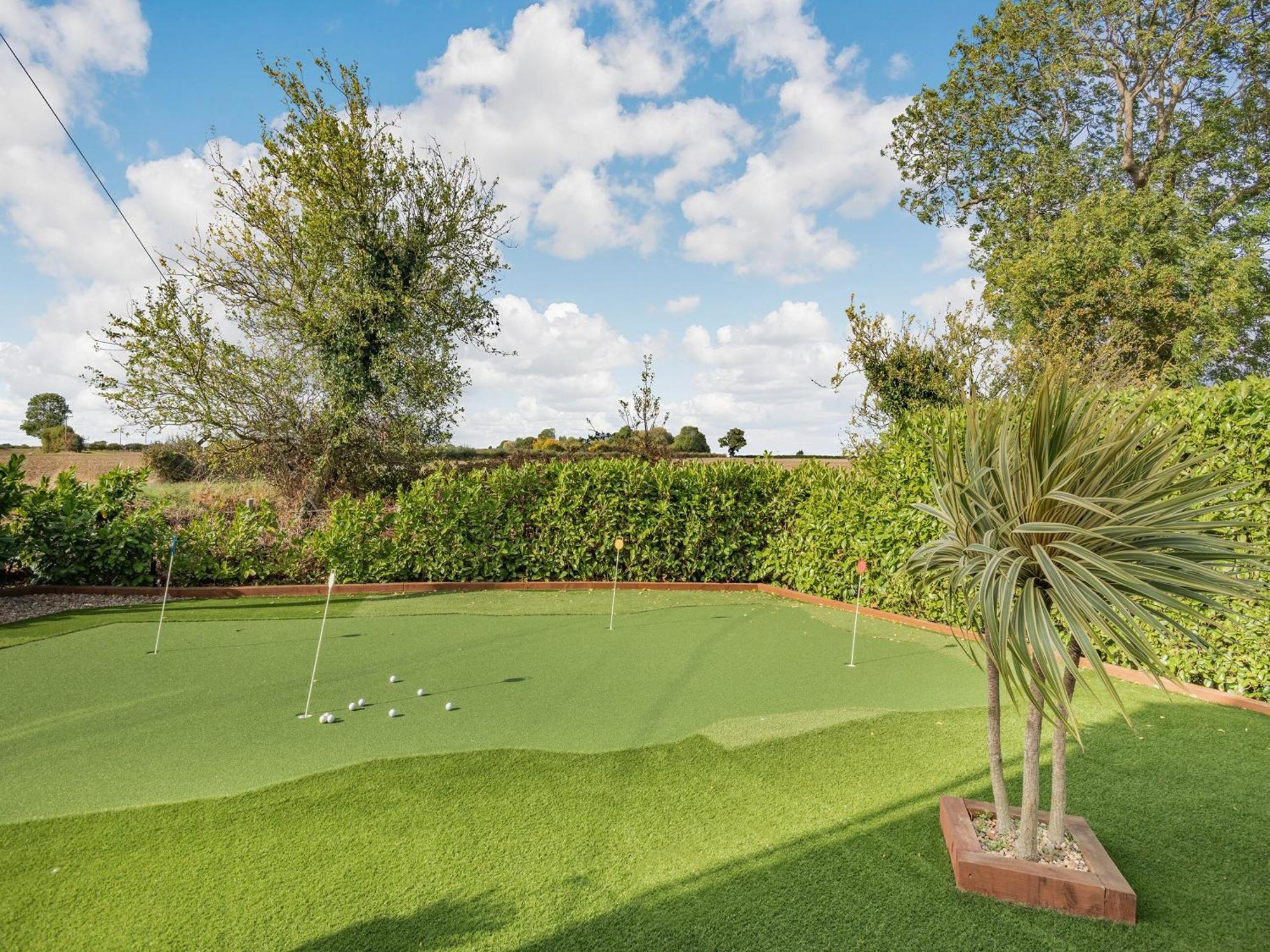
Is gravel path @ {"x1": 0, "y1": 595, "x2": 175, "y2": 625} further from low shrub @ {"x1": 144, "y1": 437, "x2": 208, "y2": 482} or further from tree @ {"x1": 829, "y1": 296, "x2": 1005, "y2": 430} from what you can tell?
tree @ {"x1": 829, "y1": 296, "x2": 1005, "y2": 430}

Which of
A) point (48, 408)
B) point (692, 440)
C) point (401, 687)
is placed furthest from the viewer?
point (48, 408)

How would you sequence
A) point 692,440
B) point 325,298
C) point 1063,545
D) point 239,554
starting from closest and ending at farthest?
point 1063,545, point 239,554, point 325,298, point 692,440

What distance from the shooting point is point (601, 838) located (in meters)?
3.20

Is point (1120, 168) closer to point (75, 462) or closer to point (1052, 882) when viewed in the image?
point (1052, 882)

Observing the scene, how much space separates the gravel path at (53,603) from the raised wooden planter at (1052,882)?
9.54 meters

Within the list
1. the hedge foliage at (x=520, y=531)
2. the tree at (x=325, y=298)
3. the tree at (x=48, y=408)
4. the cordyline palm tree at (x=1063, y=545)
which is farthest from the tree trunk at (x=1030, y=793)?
the tree at (x=48, y=408)

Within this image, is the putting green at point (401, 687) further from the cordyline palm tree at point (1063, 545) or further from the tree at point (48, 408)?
the tree at point (48, 408)

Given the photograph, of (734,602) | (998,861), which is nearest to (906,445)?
(734,602)

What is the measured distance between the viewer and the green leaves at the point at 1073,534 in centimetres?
237

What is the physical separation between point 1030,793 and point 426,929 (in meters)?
2.40

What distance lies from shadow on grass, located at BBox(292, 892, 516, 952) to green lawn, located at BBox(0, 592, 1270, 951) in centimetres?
1

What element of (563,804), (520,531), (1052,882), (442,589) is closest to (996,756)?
(1052,882)

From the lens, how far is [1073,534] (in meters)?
2.66

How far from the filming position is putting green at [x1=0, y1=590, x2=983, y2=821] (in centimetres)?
403
